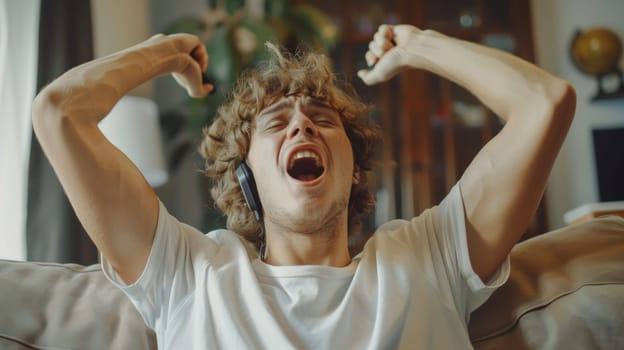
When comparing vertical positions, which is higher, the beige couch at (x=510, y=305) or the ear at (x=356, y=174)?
the ear at (x=356, y=174)

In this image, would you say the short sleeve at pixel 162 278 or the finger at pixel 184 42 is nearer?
the short sleeve at pixel 162 278

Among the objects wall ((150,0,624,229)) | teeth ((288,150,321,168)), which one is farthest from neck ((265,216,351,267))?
wall ((150,0,624,229))

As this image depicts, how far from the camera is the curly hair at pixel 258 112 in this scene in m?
1.39

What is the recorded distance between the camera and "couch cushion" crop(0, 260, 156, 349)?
1024 millimetres

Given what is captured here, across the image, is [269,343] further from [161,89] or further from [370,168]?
[161,89]

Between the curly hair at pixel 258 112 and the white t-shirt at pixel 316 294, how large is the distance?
266 millimetres

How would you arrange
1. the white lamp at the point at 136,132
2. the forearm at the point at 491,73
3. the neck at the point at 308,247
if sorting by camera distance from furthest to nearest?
1. the white lamp at the point at 136,132
2. the neck at the point at 308,247
3. the forearm at the point at 491,73

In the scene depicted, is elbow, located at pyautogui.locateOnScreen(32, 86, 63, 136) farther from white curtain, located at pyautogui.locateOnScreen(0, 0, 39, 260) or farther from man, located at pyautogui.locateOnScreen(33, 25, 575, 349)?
white curtain, located at pyautogui.locateOnScreen(0, 0, 39, 260)

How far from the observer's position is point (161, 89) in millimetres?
3814

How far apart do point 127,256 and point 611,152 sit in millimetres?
3224

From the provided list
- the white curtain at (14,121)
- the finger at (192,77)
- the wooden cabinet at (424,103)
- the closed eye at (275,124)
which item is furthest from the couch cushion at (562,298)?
the wooden cabinet at (424,103)

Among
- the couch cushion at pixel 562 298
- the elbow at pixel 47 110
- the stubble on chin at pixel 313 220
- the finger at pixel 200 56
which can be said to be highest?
the finger at pixel 200 56

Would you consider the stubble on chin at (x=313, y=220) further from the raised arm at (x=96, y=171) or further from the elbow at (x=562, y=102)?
the elbow at (x=562, y=102)

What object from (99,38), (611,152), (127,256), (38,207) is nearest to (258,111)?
(127,256)
